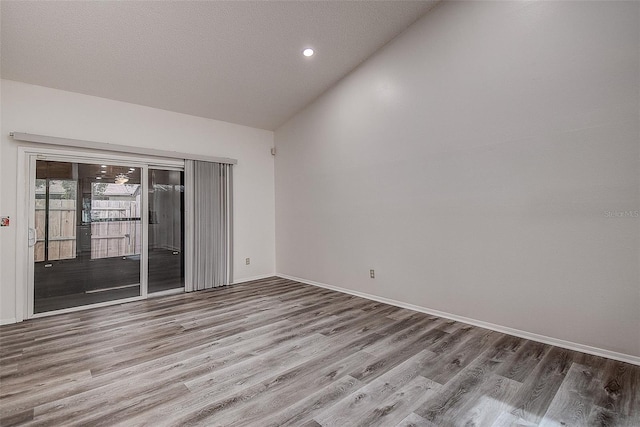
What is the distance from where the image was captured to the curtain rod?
3.44 metres

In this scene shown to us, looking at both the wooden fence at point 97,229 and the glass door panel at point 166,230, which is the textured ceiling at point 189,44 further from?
the wooden fence at point 97,229

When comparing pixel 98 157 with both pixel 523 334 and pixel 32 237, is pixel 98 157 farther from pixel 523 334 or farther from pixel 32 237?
pixel 523 334

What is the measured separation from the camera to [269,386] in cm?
207

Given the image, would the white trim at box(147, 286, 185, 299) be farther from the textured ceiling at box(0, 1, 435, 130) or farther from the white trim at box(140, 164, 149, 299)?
the textured ceiling at box(0, 1, 435, 130)

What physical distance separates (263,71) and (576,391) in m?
4.57

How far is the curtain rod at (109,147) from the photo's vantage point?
3.44 metres

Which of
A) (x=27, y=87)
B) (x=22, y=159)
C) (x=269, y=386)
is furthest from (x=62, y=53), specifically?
(x=269, y=386)

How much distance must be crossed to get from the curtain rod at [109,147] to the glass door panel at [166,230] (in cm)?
33

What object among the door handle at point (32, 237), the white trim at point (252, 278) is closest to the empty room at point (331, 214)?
the door handle at point (32, 237)

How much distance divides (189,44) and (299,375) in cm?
364

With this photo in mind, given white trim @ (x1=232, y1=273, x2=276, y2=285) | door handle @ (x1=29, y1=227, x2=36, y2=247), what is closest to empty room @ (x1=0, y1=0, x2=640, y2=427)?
door handle @ (x1=29, y1=227, x2=36, y2=247)

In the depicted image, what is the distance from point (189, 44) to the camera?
11.0ft

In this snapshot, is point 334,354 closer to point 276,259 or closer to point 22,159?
point 276,259

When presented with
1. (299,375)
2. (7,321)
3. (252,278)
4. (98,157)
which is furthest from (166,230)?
(299,375)
